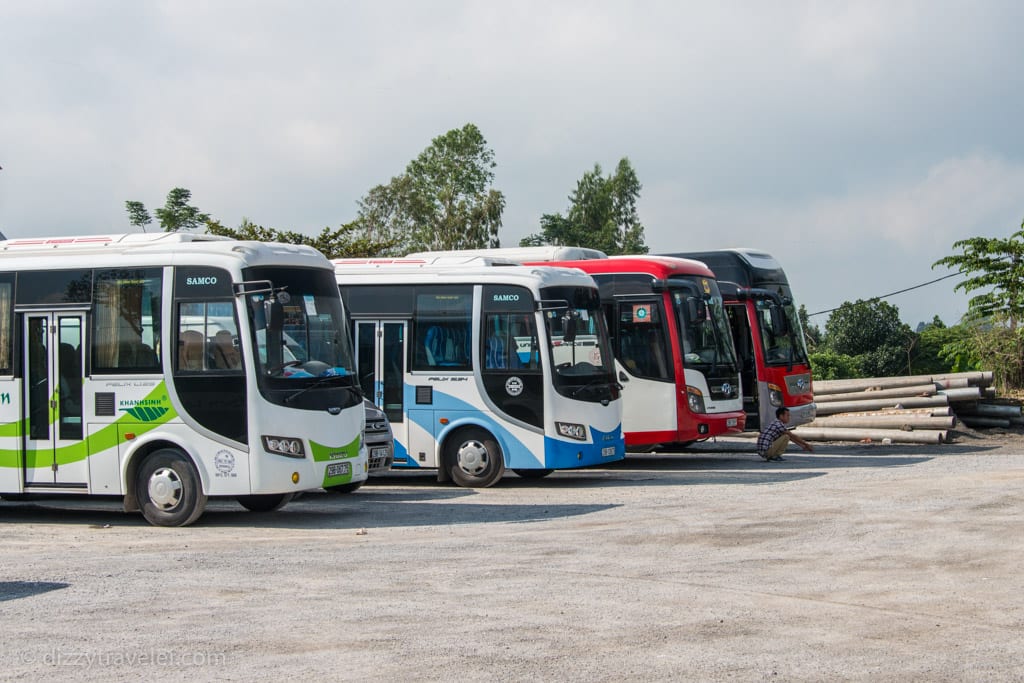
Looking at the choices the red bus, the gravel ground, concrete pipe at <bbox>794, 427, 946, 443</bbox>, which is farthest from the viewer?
concrete pipe at <bbox>794, 427, 946, 443</bbox>

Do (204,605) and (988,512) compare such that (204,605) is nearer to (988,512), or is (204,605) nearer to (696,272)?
(988,512)

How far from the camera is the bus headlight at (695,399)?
781 inches

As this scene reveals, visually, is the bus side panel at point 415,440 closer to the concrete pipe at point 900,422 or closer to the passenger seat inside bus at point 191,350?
the passenger seat inside bus at point 191,350

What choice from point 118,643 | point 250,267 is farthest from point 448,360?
point 118,643

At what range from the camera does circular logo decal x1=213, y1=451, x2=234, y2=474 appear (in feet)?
42.5

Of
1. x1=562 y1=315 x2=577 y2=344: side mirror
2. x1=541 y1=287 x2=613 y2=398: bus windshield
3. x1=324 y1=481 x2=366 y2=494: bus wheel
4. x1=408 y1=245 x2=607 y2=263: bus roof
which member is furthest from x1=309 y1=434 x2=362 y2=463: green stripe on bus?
x1=408 y1=245 x2=607 y2=263: bus roof

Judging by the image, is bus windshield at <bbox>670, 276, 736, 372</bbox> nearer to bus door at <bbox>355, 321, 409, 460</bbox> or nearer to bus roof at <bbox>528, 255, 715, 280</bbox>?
Answer: bus roof at <bbox>528, 255, 715, 280</bbox>

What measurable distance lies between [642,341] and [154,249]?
8.78 metres

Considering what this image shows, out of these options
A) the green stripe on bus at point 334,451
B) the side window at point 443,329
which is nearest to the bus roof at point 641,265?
the side window at point 443,329

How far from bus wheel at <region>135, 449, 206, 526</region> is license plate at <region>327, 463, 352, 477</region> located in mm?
1316

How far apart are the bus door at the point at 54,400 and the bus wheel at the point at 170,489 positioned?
0.71m

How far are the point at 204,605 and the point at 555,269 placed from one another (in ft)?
30.6

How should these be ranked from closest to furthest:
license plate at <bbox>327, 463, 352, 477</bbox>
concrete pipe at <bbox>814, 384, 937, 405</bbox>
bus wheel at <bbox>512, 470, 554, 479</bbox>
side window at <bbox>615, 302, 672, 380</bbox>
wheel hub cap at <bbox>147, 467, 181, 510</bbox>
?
wheel hub cap at <bbox>147, 467, 181, 510</bbox>, license plate at <bbox>327, 463, 352, 477</bbox>, bus wheel at <bbox>512, 470, 554, 479</bbox>, side window at <bbox>615, 302, 672, 380</bbox>, concrete pipe at <bbox>814, 384, 937, 405</bbox>

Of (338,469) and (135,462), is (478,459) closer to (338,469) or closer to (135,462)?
(338,469)
